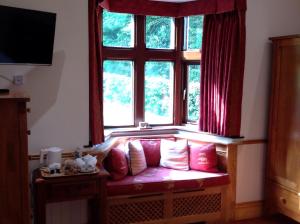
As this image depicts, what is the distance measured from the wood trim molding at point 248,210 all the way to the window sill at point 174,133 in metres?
0.73

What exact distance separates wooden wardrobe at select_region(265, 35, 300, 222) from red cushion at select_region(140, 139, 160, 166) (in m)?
1.18

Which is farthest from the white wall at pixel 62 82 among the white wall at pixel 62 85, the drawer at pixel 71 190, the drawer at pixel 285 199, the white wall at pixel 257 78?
the drawer at pixel 285 199

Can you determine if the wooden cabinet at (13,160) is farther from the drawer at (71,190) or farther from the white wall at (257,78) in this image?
the white wall at (257,78)

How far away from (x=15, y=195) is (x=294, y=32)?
3.22m

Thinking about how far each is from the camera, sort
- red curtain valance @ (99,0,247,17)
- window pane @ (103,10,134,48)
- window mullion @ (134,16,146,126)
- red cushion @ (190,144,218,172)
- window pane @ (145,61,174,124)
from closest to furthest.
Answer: red curtain valance @ (99,0,247,17) → red cushion @ (190,144,218,172) → window pane @ (103,10,134,48) → window mullion @ (134,16,146,126) → window pane @ (145,61,174,124)

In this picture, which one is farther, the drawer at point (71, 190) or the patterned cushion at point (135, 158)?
the patterned cushion at point (135, 158)

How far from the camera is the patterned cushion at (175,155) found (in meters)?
3.77

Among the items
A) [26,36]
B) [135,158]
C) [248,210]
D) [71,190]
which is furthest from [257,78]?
[26,36]

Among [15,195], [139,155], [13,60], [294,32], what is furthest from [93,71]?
[294,32]

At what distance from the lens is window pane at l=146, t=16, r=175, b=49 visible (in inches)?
160

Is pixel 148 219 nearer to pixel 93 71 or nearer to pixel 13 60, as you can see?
pixel 93 71

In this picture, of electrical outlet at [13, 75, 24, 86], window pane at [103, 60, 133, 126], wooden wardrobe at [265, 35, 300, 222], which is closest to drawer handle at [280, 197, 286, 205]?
wooden wardrobe at [265, 35, 300, 222]

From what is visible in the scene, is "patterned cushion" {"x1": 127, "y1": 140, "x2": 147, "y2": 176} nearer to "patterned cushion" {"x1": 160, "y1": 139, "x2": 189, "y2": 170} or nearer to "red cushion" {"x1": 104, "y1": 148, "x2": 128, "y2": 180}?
"red cushion" {"x1": 104, "y1": 148, "x2": 128, "y2": 180}

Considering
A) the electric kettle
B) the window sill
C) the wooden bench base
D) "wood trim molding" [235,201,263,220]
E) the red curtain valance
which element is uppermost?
the red curtain valance
